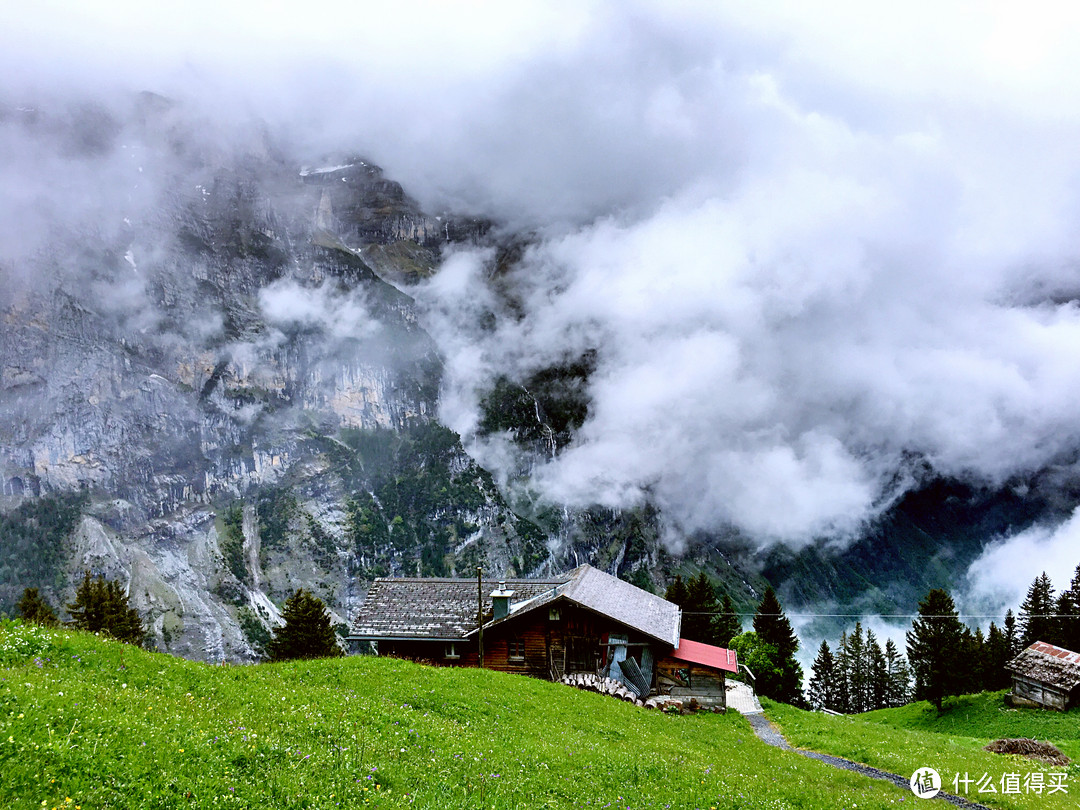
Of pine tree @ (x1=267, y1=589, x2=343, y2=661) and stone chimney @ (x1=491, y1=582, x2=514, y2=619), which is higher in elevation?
stone chimney @ (x1=491, y1=582, x2=514, y2=619)

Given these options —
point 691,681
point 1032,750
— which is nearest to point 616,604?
point 691,681

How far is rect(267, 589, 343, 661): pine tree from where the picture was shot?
62.5 metres

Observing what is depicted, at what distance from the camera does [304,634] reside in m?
63.0

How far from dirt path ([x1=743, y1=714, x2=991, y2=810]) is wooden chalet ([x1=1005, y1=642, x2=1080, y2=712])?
3121 cm

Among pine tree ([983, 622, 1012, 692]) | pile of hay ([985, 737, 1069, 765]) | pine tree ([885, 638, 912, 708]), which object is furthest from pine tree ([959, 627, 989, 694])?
pine tree ([885, 638, 912, 708])

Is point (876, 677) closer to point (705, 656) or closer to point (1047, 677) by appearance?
point (1047, 677)

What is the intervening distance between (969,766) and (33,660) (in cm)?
3211

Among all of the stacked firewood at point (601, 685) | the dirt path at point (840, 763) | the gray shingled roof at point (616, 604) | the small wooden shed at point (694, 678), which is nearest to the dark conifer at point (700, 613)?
the gray shingled roof at point (616, 604)

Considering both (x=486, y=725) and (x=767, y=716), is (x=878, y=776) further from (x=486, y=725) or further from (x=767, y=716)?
(x=767, y=716)

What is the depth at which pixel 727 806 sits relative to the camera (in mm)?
14359

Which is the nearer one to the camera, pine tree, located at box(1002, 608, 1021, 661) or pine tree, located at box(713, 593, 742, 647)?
pine tree, located at box(713, 593, 742, 647)

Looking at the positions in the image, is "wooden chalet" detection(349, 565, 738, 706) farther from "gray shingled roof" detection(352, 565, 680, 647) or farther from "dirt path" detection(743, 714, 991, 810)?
"dirt path" detection(743, 714, 991, 810)

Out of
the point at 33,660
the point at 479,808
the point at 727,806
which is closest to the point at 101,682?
the point at 33,660

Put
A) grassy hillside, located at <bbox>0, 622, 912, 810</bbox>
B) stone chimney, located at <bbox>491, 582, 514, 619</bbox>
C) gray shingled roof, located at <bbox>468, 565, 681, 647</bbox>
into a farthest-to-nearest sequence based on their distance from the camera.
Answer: stone chimney, located at <bbox>491, 582, 514, 619</bbox> < gray shingled roof, located at <bbox>468, 565, 681, 647</bbox> < grassy hillside, located at <bbox>0, 622, 912, 810</bbox>
